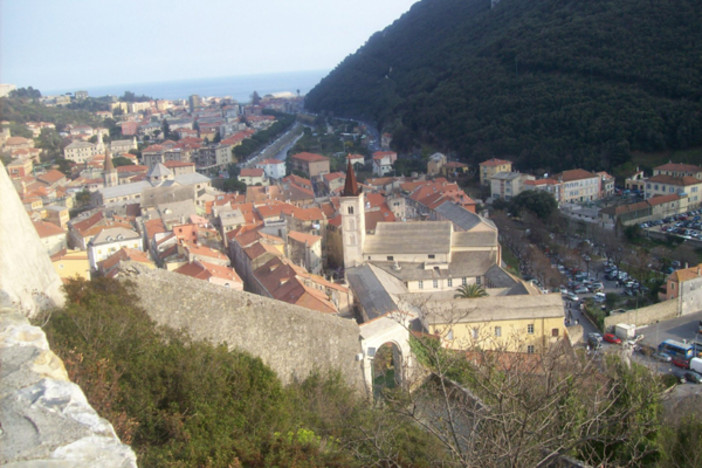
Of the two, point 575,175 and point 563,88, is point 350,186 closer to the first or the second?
point 575,175

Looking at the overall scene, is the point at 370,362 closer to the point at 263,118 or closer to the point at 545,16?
the point at 545,16

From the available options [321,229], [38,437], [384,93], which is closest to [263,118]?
[384,93]

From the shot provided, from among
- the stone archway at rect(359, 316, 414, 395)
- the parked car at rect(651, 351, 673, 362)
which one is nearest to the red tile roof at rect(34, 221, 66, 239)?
the stone archway at rect(359, 316, 414, 395)

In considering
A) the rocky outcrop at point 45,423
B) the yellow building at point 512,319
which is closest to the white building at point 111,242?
the yellow building at point 512,319

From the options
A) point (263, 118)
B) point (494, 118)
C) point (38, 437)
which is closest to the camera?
point (38, 437)

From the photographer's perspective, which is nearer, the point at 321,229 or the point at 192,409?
the point at 192,409

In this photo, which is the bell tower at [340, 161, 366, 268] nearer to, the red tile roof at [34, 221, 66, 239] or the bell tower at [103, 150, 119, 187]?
the red tile roof at [34, 221, 66, 239]
